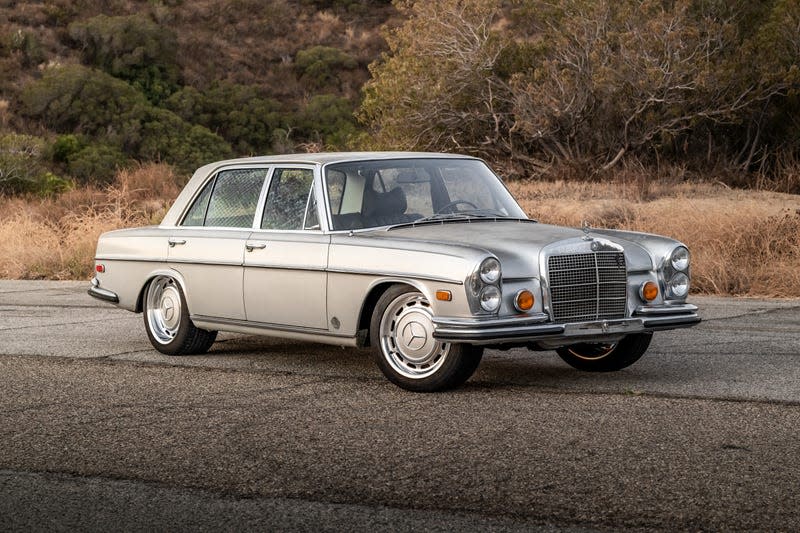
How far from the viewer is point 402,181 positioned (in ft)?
28.7

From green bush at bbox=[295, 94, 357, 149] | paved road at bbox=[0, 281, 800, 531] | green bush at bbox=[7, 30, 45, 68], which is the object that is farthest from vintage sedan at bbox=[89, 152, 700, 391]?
green bush at bbox=[7, 30, 45, 68]

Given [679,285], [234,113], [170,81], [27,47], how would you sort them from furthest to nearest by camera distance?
1. [170,81]
2. [27,47]
3. [234,113]
4. [679,285]

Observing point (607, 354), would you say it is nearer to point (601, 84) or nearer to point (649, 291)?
point (649, 291)

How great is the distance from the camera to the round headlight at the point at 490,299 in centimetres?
736

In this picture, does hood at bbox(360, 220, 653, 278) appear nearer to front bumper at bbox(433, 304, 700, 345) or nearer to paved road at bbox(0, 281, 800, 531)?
front bumper at bbox(433, 304, 700, 345)

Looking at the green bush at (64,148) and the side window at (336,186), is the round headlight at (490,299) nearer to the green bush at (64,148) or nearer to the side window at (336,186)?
the side window at (336,186)

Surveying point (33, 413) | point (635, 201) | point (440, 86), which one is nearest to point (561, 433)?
point (33, 413)

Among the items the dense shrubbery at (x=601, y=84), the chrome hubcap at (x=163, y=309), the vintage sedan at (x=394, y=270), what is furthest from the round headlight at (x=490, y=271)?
the dense shrubbery at (x=601, y=84)

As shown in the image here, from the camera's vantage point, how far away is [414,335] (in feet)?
25.2

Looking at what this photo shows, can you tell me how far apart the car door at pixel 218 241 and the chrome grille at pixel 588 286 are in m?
2.38

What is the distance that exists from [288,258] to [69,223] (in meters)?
13.7

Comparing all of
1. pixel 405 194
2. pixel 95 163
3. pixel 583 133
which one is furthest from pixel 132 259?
pixel 95 163

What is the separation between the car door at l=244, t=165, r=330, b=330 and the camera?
8320 mm

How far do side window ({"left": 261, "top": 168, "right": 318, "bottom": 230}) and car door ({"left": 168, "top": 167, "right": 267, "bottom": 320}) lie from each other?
0.44ft
